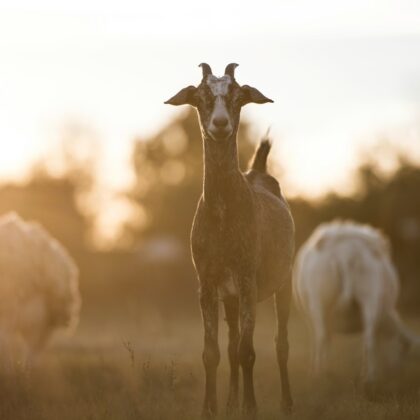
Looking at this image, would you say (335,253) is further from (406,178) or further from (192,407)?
(406,178)

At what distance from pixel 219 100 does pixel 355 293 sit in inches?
306

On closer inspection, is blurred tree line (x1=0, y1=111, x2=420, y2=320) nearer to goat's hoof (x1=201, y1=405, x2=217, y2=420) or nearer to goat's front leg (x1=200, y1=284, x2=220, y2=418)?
goat's front leg (x1=200, y1=284, x2=220, y2=418)

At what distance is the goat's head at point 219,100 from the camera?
28.1 feet

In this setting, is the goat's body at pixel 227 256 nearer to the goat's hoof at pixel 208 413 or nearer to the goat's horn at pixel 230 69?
the goat's hoof at pixel 208 413

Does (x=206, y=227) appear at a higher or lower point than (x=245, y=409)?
higher

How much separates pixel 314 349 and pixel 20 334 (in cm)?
461

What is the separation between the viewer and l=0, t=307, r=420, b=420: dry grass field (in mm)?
9180

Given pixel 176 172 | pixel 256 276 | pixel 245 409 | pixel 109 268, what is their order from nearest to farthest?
pixel 245 409, pixel 256 276, pixel 109 268, pixel 176 172

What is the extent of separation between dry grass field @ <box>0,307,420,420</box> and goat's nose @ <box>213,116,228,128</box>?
6.91ft

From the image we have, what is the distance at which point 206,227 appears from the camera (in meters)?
9.12

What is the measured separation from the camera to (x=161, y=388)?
1122 cm

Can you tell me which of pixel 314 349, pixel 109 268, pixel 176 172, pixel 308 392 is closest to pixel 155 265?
pixel 109 268

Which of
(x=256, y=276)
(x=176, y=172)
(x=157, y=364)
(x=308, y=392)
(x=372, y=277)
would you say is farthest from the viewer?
(x=176, y=172)

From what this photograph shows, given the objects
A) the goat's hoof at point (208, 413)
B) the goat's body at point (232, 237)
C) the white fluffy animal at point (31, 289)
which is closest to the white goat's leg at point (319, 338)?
the white fluffy animal at point (31, 289)
